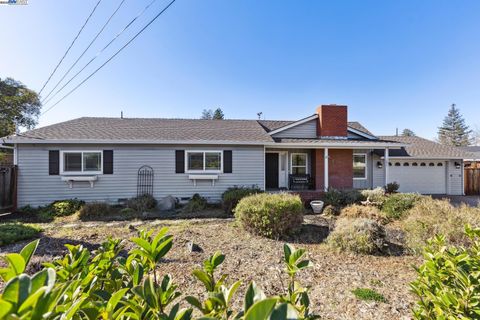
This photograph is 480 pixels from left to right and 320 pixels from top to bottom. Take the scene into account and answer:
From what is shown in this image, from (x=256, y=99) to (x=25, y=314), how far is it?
20188 mm

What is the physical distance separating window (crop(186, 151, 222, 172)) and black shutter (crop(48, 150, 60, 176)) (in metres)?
5.65

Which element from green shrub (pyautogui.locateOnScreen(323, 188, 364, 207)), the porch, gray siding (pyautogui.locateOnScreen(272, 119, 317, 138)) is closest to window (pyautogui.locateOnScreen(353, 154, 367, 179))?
the porch

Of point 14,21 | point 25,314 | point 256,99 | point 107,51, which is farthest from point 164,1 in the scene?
point 256,99

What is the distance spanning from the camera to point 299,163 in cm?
1420

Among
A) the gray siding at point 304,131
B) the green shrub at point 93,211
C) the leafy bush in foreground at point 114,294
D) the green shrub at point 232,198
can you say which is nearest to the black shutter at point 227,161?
the green shrub at point 232,198

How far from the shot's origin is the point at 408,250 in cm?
550

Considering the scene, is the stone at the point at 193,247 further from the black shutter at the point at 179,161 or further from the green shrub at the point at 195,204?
the black shutter at the point at 179,161

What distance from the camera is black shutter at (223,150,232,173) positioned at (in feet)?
38.3

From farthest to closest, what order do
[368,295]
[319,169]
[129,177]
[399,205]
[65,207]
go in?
[319,169] < [129,177] < [65,207] < [399,205] < [368,295]

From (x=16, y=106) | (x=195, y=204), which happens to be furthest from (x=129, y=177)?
(x=16, y=106)

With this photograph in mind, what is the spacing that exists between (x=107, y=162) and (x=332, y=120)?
12485 mm

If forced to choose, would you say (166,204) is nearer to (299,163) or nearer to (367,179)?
(299,163)

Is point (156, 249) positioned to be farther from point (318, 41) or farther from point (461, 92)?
point (461, 92)

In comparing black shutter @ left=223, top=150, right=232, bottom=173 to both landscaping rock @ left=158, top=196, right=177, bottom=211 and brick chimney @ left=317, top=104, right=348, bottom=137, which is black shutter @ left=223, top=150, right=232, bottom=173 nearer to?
landscaping rock @ left=158, top=196, right=177, bottom=211
